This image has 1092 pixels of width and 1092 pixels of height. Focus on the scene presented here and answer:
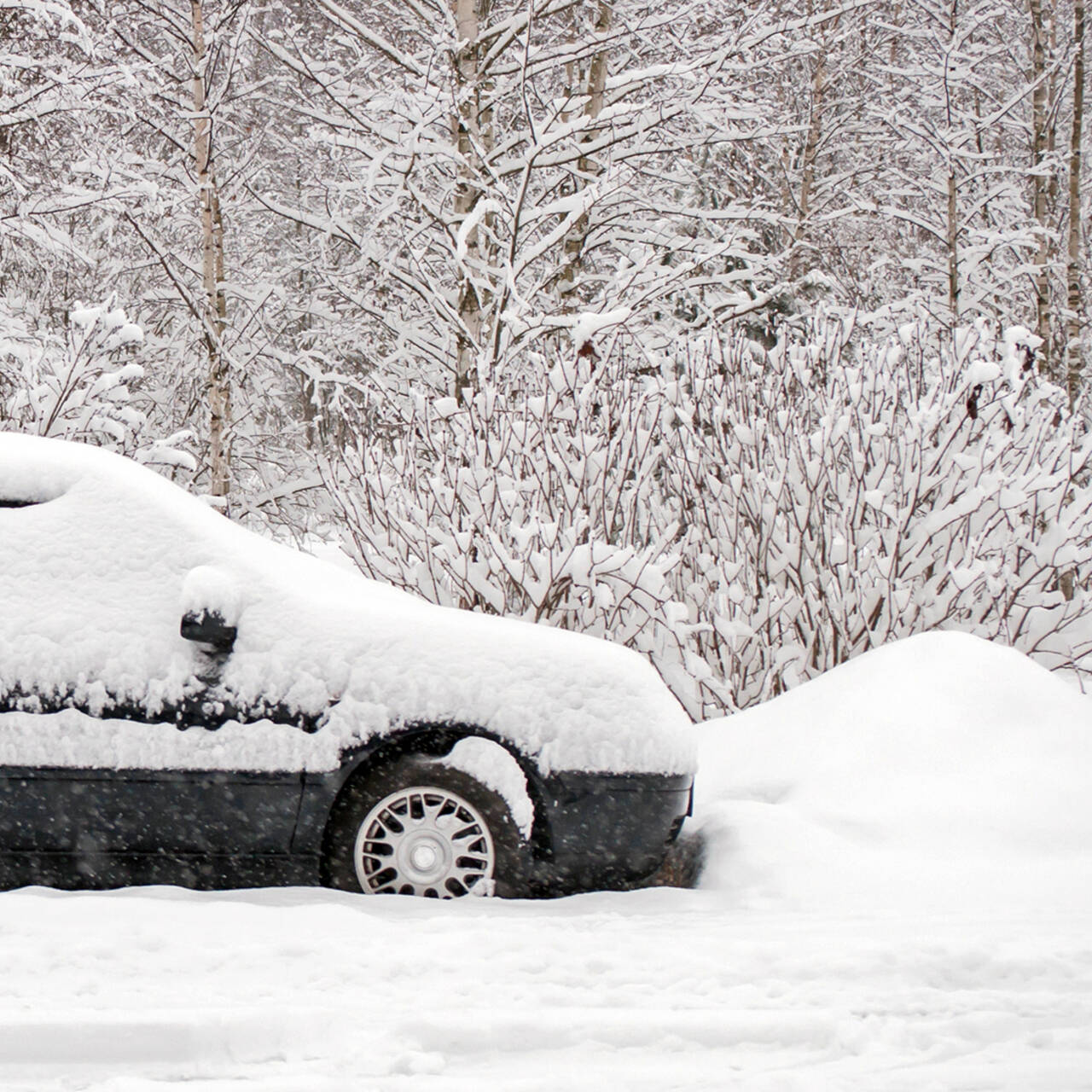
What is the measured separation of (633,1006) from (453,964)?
1.81ft

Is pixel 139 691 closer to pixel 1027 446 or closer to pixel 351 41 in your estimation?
pixel 1027 446

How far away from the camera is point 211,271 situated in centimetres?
1272

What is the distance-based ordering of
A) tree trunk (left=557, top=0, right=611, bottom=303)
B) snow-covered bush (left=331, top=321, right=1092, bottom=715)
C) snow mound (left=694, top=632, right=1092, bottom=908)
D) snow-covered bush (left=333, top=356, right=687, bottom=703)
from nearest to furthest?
1. snow mound (left=694, top=632, right=1092, bottom=908)
2. snow-covered bush (left=331, top=321, right=1092, bottom=715)
3. snow-covered bush (left=333, top=356, right=687, bottom=703)
4. tree trunk (left=557, top=0, right=611, bottom=303)

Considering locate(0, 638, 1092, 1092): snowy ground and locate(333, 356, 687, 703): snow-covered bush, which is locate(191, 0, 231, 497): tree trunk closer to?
locate(333, 356, 687, 703): snow-covered bush

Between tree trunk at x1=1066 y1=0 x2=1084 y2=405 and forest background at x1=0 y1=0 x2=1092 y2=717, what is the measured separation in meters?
0.11

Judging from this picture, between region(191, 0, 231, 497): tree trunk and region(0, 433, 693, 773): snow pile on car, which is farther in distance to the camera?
region(191, 0, 231, 497): tree trunk

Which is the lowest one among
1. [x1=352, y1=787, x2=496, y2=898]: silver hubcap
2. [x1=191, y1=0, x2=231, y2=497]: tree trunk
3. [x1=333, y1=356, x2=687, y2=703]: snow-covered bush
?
[x1=352, y1=787, x2=496, y2=898]: silver hubcap

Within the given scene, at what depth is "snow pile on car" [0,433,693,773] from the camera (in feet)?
14.3

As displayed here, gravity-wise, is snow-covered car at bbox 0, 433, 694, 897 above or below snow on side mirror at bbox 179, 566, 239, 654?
below

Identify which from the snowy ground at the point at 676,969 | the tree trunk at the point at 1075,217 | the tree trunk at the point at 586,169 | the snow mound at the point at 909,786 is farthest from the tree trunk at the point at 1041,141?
the snowy ground at the point at 676,969

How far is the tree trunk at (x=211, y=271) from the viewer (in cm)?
1224

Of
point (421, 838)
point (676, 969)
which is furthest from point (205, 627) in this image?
point (676, 969)

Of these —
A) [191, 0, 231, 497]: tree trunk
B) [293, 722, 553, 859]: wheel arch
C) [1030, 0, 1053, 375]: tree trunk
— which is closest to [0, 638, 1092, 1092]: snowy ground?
[293, 722, 553, 859]: wheel arch

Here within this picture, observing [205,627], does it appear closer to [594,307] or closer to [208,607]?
[208,607]
